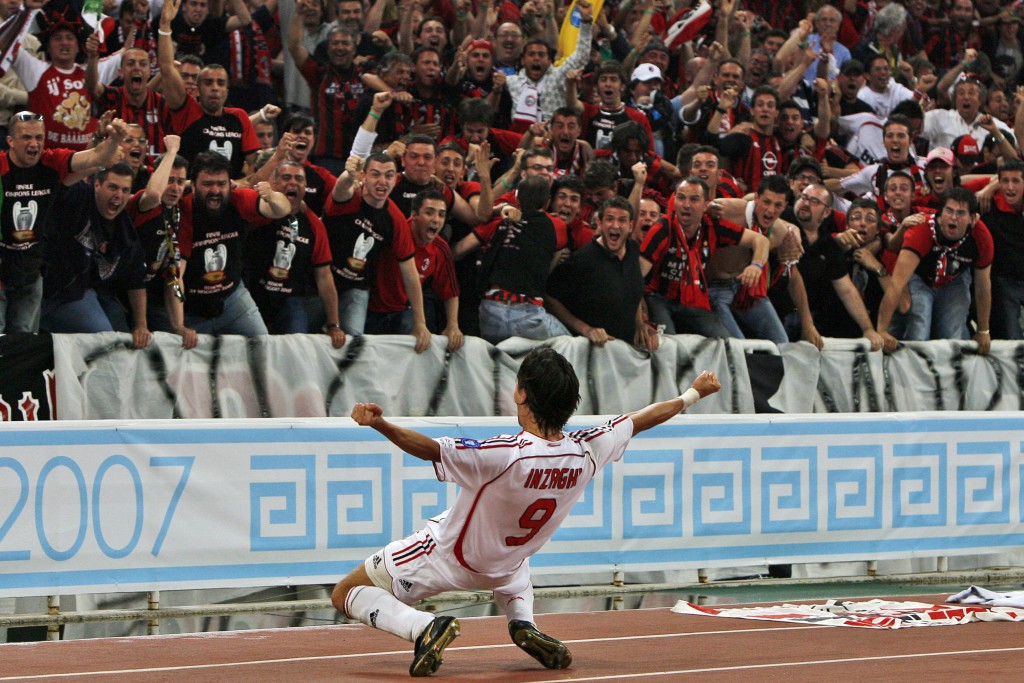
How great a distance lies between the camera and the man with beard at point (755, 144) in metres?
15.9

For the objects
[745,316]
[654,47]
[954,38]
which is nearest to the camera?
[745,316]

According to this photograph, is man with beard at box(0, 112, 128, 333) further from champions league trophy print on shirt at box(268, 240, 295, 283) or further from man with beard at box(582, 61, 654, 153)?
man with beard at box(582, 61, 654, 153)

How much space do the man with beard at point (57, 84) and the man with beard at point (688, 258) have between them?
508 cm

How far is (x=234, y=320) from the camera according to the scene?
38.3ft

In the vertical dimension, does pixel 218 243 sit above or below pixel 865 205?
below

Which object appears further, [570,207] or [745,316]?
[745,316]

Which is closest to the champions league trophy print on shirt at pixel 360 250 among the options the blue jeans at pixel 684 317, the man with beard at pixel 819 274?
the blue jeans at pixel 684 317

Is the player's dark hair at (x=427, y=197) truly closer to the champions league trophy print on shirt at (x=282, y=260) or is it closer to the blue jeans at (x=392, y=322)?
the blue jeans at (x=392, y=322)

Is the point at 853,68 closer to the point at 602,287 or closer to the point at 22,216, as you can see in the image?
the point at 602,287

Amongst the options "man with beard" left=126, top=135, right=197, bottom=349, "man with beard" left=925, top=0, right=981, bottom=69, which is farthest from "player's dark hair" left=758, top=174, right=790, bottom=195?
"man with beard" left=925, top=0, right=981, bottom=69

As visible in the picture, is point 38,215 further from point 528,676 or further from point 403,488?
point 528,676

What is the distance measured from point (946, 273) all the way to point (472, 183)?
15.6 feet

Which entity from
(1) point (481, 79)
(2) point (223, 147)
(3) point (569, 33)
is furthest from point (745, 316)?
(2) point (223, 147)

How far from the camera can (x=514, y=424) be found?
10992 mm
